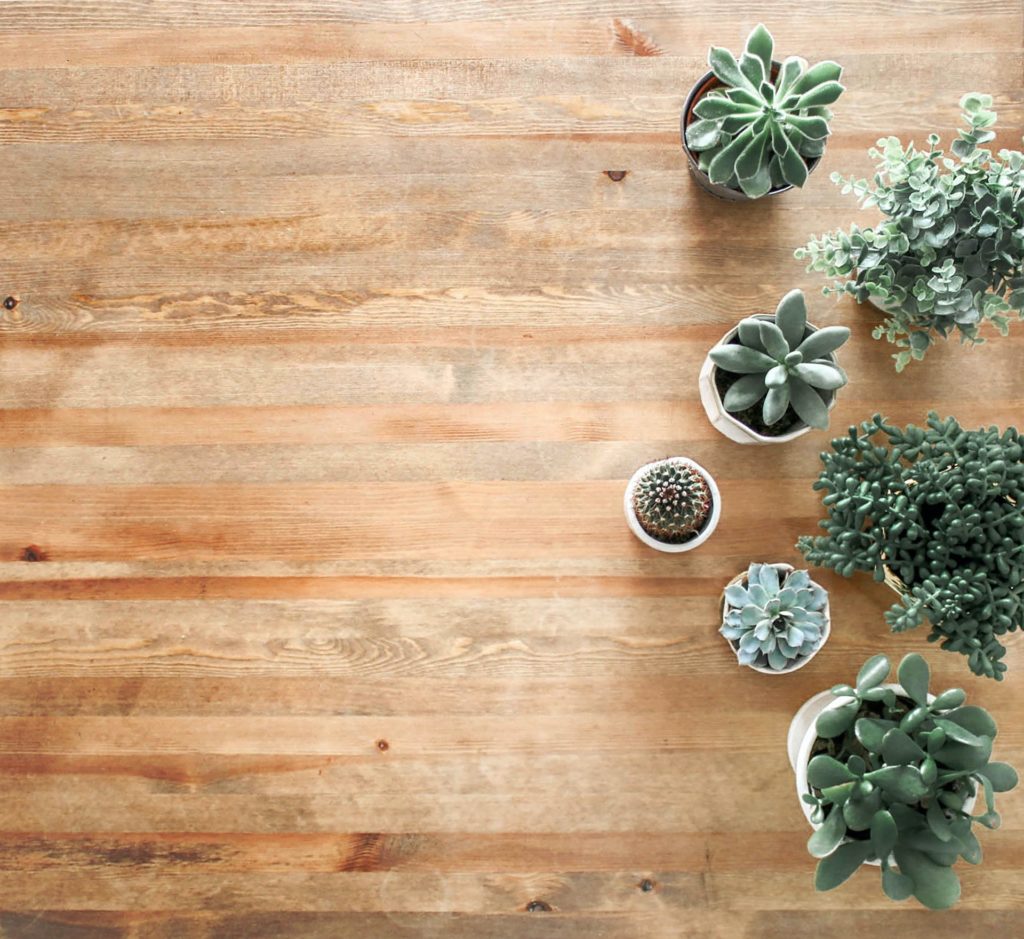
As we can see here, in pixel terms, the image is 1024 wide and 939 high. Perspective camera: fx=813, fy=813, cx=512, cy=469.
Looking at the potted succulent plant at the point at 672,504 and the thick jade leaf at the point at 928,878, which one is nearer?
the thick jade leaf at the point at 928,878

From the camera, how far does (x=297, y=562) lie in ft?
6.33

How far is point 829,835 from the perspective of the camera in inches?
57.8

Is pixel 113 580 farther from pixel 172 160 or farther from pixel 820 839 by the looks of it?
pixel 820 839

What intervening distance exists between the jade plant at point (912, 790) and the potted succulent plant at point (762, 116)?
39.3 inches

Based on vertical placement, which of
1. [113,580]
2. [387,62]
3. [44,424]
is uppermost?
[387,62]

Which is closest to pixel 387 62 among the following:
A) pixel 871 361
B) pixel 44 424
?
pixel 44 424

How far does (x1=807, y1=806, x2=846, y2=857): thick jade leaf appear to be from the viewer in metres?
1.45

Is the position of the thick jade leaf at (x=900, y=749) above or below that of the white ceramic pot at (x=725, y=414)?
below

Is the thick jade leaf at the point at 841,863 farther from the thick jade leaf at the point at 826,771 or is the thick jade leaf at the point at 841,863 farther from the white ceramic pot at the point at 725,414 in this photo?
the white ceramic pot at the point at 725,414

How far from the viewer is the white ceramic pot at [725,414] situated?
173 cm

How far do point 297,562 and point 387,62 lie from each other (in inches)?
47.7

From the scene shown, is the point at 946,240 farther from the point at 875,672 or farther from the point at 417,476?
the point at 417,476

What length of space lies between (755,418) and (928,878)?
923mm

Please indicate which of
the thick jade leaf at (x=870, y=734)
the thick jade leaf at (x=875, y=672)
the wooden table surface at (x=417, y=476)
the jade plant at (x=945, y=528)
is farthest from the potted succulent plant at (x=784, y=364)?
the thick jade leaf at (x=870, y=734)
